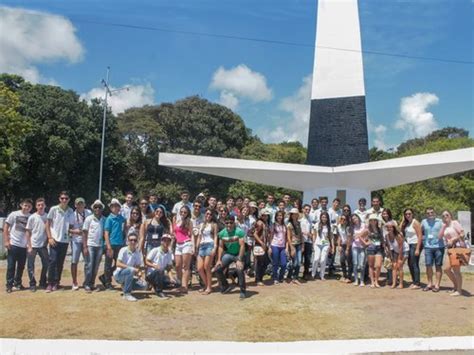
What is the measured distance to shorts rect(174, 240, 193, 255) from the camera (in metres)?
6.66

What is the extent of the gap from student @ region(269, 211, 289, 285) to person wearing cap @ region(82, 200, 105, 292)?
2.67m

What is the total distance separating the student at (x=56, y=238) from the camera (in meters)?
6.62

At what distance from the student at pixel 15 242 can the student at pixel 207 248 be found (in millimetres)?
2534

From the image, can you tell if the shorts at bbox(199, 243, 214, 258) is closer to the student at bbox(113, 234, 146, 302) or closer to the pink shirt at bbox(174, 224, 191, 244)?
the pink shirt at bbox(174, 224, 191, 244)

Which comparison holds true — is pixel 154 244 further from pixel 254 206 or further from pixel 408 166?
pixel 408 166

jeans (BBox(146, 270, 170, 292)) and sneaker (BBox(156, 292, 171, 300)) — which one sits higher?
jeans (BBox(146, 270, 170, 292))

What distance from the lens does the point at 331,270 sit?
8.23 meters

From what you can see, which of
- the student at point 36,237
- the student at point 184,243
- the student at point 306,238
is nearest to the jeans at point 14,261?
the student at point 36,237

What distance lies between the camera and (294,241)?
24.3 feet

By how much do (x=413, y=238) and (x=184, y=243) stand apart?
3616mm

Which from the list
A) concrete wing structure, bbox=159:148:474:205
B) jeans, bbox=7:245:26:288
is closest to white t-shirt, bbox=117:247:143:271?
jeans, bbox=7:245:26:288

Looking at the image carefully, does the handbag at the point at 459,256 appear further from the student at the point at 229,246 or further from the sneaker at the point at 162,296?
the sneaker at the point at 162,296

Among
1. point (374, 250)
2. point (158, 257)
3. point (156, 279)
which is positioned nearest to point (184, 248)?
point (158, 257)

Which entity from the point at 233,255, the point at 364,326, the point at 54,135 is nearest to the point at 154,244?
the point at 233,255
